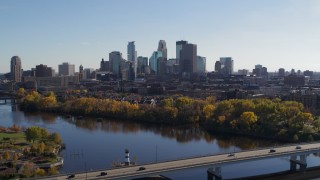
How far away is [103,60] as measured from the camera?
135375mm

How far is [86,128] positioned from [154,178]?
16751mm

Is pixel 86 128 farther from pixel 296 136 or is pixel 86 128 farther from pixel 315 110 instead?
pixel 315 110

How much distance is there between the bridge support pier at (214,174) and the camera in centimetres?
1762

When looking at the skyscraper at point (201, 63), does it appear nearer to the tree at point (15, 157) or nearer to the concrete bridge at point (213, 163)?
the concrete bridge at point (213, 163)

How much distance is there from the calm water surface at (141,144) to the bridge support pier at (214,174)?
20.8 inches

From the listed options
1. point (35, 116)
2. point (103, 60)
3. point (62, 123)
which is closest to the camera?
point (62, 123)

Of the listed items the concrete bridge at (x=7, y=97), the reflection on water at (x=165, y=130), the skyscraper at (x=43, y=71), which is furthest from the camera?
the skyscraper at (x=43, y=71)

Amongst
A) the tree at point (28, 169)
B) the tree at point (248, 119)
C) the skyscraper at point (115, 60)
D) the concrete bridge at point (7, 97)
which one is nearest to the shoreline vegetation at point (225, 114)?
the tree at point (248, 119)

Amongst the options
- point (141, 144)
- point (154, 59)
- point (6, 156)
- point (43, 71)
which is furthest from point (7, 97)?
point (154, 59)

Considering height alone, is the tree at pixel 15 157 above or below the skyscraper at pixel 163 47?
below

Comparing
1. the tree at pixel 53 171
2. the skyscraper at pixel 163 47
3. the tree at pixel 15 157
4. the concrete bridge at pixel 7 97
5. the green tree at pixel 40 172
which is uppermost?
the skyscraper at pixel 163 47

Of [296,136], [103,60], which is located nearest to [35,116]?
[296,136]

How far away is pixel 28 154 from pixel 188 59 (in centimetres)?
9305

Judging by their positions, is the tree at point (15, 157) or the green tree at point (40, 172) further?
the tree at point (15, 157)
